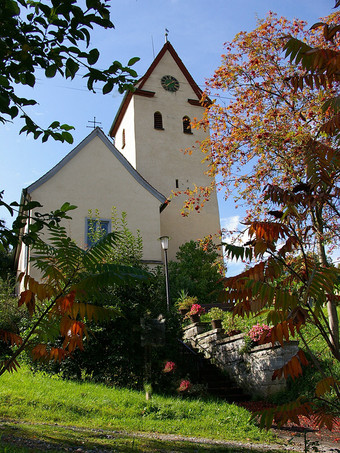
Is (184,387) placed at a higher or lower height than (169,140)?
lower

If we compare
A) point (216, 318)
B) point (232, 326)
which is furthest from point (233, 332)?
point (216, 318)

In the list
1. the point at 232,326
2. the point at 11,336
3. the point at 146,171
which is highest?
the point at 146,171

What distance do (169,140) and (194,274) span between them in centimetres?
966

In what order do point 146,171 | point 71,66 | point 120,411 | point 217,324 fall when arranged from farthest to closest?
point 146,171, point 217,324, point 120,411, point 71,66

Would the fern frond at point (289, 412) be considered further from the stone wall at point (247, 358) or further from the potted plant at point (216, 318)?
the potted plant at point (216, 318)

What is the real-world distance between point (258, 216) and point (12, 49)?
7.78 m

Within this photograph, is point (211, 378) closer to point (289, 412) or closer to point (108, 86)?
point (289, 412)

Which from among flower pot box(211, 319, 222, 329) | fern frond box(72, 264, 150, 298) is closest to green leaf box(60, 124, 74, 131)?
fern frond box(72, 264, 150, 298)

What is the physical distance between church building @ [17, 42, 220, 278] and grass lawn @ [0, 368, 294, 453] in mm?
8976

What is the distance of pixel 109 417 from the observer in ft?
24.6

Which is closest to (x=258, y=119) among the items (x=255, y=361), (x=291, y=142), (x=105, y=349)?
(x=291, y=142)

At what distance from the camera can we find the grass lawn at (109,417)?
584cm

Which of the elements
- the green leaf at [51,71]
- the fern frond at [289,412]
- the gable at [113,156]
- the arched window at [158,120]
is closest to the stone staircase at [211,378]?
the fern frond at [289,412]

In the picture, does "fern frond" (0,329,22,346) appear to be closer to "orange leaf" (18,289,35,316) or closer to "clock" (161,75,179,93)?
"orange leaf" (18,289,35,316)
